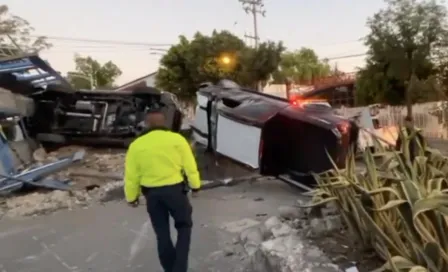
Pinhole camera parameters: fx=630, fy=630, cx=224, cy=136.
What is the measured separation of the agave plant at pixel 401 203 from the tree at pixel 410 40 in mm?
25539

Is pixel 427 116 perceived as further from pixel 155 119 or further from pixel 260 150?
pixel 155 119

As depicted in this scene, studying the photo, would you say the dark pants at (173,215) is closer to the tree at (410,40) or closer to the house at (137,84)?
the house at (137,84)

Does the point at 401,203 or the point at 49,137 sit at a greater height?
the point at 401,203

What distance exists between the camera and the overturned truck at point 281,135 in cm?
885

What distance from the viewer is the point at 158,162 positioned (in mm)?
4891

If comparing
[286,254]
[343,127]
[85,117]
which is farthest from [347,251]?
[85,117]

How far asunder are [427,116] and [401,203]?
91.4 feet

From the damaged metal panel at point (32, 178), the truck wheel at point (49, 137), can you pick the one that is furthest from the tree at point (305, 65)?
the damaged metal panel at point (32, 178)

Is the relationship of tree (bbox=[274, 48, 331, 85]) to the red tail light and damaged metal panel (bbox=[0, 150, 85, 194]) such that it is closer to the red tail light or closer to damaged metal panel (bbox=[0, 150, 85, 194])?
damaged metal panel (bbox=[0, 150, 85, 194])

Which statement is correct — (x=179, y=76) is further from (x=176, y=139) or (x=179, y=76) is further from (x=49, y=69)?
(x=176, y=139)

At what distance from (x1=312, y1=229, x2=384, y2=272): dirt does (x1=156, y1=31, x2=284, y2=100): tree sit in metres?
32.7

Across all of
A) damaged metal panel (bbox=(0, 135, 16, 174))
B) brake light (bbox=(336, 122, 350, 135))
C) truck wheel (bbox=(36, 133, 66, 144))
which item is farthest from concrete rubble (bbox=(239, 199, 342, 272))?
truck wheel (bbox=(36, 133, 66, 144))

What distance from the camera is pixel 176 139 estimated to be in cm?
498

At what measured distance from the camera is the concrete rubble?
160 inches
